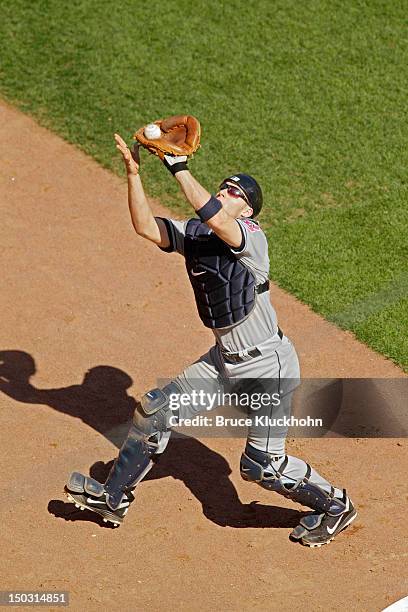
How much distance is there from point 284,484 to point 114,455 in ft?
4.39

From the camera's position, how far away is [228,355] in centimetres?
641

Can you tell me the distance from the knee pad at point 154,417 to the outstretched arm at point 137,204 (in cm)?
88

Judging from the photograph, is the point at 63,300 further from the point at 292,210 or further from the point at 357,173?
the point at 357,173

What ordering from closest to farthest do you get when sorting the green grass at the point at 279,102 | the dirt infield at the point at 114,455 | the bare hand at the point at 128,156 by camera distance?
the bare hand at the point at 128,156
the dirt infield at the point at 114,455
the green grass at the point at 279,102

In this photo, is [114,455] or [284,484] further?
[114,455]

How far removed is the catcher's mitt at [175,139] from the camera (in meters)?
5.88

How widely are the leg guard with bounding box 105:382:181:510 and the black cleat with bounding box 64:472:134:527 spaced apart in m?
0.03

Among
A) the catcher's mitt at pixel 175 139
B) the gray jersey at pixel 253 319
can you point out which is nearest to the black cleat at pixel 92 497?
the gray jersey at pixel 253 319

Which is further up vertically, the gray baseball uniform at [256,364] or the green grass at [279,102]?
the gray baseball uniform at [256,364]

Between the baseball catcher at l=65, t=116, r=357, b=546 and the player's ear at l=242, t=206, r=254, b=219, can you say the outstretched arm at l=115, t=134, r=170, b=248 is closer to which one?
the baseball catcher at l=65, t=116, r=357, b=546

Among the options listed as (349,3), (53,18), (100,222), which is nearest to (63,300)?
(100,222)

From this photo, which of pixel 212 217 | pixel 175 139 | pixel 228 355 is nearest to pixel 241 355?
pixel 228 355

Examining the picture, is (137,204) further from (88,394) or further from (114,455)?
(88,394)

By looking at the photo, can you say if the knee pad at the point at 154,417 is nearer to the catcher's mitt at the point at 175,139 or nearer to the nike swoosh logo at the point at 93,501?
the nike swoosh logo at the point at 93,501
